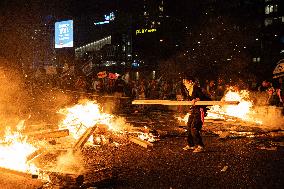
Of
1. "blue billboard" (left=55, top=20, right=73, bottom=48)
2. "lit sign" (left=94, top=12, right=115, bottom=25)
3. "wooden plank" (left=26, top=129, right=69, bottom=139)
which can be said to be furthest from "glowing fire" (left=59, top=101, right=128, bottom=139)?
"lit sign" (left=94, top=12, right=115, bottom=25)

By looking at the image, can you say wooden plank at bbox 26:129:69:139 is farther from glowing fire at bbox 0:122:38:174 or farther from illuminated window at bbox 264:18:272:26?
illuminated window at bbox 264:18:272:26

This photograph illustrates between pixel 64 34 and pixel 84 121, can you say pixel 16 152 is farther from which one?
pixel 64 34

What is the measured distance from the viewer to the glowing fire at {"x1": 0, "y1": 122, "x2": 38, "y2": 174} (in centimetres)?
751

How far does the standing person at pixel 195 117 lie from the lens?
9.66m

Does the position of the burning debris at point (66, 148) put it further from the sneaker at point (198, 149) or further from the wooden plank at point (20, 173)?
the sneaker at point (198, 149)

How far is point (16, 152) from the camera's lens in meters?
8.53

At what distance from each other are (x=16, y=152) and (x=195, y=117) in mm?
4863

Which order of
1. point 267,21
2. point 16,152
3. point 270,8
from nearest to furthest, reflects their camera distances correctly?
point 16,152 → point 267,21 → point 270,8

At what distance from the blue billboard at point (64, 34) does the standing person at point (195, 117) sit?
40243mm

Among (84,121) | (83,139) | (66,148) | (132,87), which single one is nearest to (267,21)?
(132,87)

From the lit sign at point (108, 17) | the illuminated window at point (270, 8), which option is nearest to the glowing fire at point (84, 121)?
the lit sign at point (108, 17)

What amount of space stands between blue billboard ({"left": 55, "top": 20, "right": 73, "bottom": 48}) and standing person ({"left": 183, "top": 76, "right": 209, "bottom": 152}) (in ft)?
132

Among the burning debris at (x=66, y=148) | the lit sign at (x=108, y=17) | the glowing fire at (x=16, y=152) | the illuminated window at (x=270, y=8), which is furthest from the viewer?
the illuminated window at (x=270, y=8)

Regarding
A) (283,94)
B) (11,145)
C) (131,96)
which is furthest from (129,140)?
(131,96)
